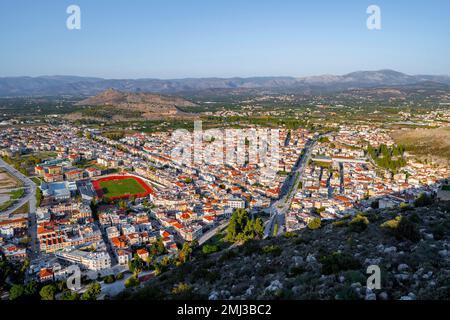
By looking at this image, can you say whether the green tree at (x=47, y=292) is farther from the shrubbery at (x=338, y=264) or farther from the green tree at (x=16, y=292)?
the shrubbery at (x=338, y=264)

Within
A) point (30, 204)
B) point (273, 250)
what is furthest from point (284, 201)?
point (30, 204)

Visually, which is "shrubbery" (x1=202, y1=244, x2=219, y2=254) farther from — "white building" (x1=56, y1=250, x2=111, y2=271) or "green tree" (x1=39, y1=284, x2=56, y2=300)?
"green tree" (x1=39, y1=284, x2=56, y2=300)

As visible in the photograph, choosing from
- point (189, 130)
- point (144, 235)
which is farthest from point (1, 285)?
point (189, 130)

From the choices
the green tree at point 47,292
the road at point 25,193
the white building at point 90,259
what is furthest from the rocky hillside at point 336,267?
the road at point 25,193

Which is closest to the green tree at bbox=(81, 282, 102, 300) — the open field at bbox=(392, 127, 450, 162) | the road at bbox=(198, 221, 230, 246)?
the road at bbox=(198, 221, 230, 246)

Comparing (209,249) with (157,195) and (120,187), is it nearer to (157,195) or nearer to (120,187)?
(157,195)
